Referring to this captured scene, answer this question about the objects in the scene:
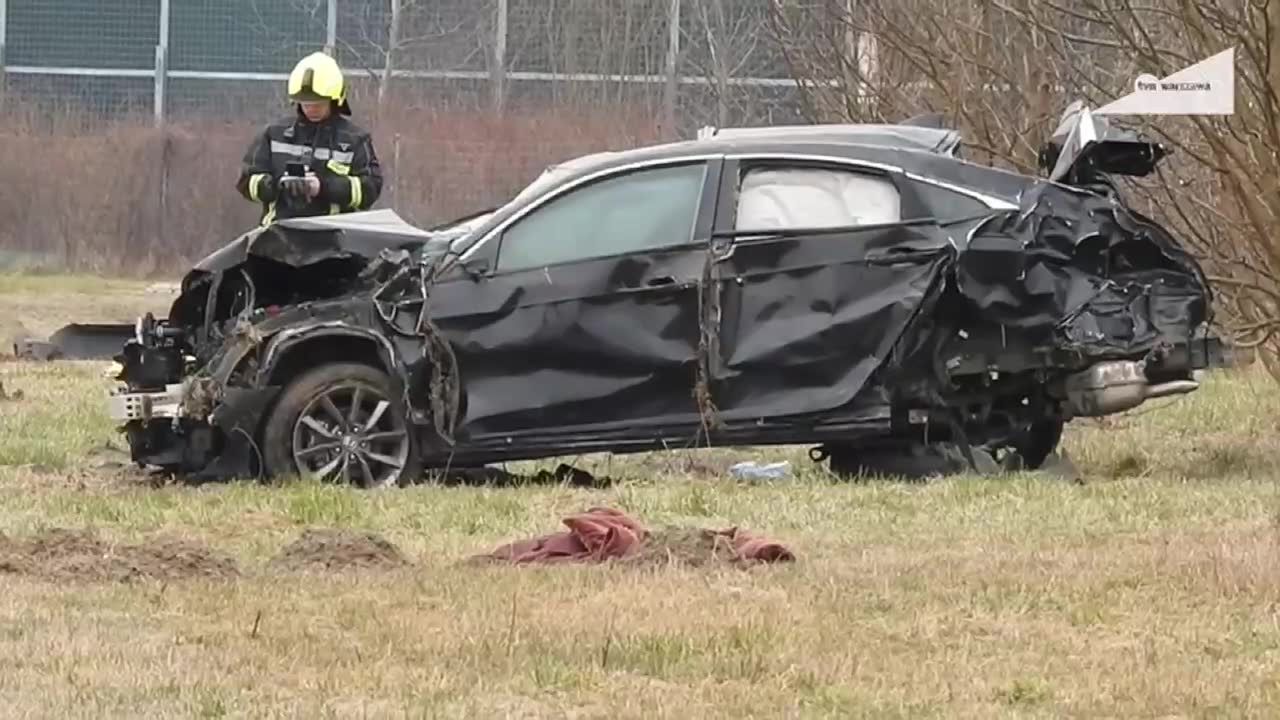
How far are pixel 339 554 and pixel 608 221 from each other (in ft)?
9.88

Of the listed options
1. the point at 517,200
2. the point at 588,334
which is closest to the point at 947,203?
the point at 588,334

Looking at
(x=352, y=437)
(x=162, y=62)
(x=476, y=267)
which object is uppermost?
(x=162, y=62)

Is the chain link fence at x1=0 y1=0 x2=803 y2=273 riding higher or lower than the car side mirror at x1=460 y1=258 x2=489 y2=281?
higher

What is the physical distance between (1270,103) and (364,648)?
7164 millimetres

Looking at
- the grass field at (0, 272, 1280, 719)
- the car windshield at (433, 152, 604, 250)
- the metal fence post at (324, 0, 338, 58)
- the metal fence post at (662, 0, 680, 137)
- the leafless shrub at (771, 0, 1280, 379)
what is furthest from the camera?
the metal fence post at (324, 0, 338, 58)

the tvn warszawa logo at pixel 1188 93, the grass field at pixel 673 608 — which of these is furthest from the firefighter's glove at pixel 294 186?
the tvn warszawa logo at pixel 1188 93

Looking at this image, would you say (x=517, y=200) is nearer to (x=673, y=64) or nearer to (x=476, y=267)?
(x=476, y=267)

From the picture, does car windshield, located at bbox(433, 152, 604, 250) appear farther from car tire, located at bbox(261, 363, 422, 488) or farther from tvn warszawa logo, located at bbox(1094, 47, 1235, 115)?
tvn warszawa logo, located at bbox(1094, 47, 1235, 115)

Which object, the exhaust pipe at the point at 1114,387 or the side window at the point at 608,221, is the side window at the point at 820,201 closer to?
the side window at the point at 608,221

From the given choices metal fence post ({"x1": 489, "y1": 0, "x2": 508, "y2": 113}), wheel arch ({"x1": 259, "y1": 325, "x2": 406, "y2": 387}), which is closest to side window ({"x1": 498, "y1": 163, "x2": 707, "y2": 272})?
wheel arch ({"x1": 259, "y1": 325, "x2": 406, "y2": 387})

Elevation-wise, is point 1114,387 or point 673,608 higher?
point 1114,387

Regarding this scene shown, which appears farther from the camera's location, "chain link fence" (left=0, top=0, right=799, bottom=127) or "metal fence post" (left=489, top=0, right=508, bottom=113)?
"metal fence post" (left=489, top=0, right=508, bottom=113)

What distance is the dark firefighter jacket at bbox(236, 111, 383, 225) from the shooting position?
1209 cm

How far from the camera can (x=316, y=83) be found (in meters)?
12.0
